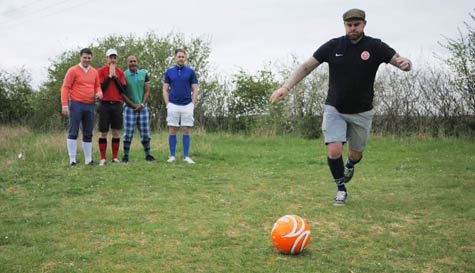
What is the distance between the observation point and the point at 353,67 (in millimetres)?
5598

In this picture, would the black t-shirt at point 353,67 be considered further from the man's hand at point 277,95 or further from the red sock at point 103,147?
the red sock at point 103,147

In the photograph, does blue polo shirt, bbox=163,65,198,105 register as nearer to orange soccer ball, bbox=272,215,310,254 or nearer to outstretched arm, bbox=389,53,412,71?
outstretched arm, bbox=389,53,412,71

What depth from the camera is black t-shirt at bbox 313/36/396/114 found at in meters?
5.57

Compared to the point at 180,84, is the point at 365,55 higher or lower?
higher

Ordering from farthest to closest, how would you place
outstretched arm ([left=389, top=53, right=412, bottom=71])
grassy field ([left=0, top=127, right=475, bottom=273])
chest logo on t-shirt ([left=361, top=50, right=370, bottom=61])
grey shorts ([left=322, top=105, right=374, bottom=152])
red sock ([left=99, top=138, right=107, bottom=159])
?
red sock ([left=99, top=138, right=107, bottom=159])
grey shorts ([left=322, top=105, right=374, bottom=152])
chest logo on t-shirt ([left=361, top=50, right=370, bottom=61])
outstretched arm ([left=389, top=53, right=412, bottom=71])
grassy field ([left=0, top=127, right=475, bottom=273])

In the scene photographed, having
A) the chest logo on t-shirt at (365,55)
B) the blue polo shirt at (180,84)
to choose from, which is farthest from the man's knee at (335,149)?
the blue polo shirt at (180,84)

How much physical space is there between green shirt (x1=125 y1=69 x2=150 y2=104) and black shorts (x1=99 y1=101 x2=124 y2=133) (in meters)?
0.34

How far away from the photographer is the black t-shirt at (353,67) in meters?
5.57

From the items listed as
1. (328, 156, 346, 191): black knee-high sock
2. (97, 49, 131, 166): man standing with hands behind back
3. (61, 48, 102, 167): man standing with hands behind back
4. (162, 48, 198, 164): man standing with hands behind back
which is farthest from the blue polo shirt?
(328, 156, 346, 191): black knee-high sock

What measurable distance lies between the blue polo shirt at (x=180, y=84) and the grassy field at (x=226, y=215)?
3.86ft

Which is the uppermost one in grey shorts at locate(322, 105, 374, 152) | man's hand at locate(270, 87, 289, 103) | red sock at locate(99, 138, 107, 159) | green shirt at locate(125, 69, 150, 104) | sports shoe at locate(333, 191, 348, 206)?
green shirt at locate(125, 69, 150, 104)

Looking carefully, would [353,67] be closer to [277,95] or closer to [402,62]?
[402,62]

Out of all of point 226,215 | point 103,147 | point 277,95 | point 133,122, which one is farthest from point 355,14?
point 103,147

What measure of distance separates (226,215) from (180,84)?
455cm
